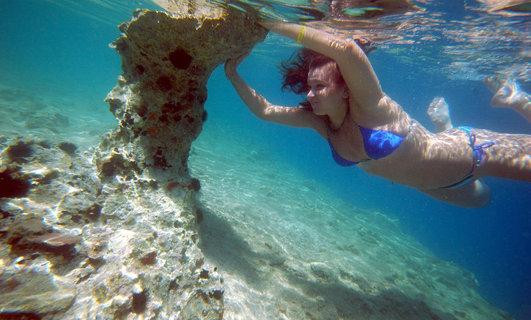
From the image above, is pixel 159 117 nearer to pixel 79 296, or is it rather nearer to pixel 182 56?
pixel 182 56

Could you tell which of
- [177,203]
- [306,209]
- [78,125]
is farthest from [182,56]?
[78,125]

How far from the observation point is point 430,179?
4902mm

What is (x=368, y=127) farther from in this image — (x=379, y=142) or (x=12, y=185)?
(x=12, y=185)

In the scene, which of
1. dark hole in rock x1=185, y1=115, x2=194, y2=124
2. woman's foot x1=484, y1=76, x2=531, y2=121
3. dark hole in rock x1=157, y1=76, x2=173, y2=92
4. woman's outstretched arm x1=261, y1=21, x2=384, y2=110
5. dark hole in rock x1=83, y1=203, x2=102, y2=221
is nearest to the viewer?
woman's outstretched arm x1=261, y1=21, x2=384, y2=110

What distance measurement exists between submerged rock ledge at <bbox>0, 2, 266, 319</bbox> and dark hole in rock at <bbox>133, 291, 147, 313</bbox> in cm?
1

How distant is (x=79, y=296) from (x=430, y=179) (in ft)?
17.3

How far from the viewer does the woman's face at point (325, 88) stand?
3693 millimetres

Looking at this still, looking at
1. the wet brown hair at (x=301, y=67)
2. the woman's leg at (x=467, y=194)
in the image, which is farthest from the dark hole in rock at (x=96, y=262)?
the woman's leg at (x=467, y=194)

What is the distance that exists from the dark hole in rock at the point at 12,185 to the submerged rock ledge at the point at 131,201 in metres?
0.01

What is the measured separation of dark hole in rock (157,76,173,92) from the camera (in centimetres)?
480

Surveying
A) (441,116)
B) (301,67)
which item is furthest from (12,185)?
(441,116)

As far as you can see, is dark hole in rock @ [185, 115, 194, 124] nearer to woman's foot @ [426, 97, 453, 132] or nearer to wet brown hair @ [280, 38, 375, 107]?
wet brown hair @ [280, 38, 375, 107]

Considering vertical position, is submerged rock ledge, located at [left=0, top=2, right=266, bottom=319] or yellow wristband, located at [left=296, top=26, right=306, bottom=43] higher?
yellow wristband, located at [left=296, top=26, right=306, bottom=43]

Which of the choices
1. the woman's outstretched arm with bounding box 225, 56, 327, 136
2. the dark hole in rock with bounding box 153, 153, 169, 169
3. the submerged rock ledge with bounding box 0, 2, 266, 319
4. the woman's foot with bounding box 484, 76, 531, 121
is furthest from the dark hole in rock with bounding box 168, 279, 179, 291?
the woman's foot with bounding box 484, 76, 531, 121
